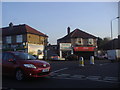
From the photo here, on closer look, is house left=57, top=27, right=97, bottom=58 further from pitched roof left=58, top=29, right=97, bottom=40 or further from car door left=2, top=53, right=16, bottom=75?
car door left=2, top=53, right=16, bottom=75

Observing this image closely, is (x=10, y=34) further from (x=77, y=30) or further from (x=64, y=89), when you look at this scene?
(x=64, y=89)

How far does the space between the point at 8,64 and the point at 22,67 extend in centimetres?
115

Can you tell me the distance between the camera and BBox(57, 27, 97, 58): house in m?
42.4

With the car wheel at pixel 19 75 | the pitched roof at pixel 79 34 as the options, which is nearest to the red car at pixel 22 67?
the car wheel at pixel 19 75

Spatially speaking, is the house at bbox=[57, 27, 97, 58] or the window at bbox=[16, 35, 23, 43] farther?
the house at bbox=[57, 27, 97, 58]

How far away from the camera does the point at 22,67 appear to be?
298 inches

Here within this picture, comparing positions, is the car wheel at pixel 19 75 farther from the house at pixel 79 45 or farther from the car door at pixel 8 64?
the house at pixel 79 45

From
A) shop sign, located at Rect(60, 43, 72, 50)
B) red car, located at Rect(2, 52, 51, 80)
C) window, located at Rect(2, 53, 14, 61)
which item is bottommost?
red car, located at Rect(2, 52, 51, 80)

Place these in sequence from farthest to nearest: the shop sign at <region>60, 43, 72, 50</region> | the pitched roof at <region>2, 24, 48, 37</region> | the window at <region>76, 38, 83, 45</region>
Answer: the window at <region>76, 38, 83, 45</region>
the shop sign at <region>60, 43, 72, 50</region>
the pitched roof at <region>2, 24, 48, 37</region>

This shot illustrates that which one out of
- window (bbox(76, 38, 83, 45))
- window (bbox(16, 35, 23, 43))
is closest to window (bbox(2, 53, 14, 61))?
window (bbox(16, 35, 23, 43))

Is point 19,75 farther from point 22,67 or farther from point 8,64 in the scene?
point 8,64

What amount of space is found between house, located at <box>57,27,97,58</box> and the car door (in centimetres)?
3332

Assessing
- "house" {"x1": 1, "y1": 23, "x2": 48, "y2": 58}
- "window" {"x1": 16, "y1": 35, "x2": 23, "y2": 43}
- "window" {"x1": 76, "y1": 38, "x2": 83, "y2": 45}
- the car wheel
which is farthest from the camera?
"window" {"x1": 76, "y1": 38, "x2": 83, "y2": 45}

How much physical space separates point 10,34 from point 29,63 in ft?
118
